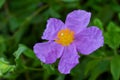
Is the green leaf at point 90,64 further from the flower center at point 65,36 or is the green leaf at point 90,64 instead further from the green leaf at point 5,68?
the green leaf at point 5,68

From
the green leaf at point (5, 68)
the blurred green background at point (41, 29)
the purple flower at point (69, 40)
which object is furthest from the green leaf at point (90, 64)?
the green leaf at point (5, 68)

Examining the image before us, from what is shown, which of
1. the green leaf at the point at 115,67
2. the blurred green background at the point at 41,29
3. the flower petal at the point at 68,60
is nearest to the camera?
the flower petal at the point at 68,60

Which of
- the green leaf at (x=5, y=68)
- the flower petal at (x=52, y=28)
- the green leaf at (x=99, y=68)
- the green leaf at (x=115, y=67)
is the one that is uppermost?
the flower petal at (x=52, y=28)

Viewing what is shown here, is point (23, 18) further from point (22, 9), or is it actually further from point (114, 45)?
point (114, 45)

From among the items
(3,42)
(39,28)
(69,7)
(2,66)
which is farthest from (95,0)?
(2,66)

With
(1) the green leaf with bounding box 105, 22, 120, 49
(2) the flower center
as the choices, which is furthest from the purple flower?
(1) the green leaf with bounding box 105, 22, 120, 49

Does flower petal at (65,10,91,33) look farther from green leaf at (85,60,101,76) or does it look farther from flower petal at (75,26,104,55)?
green leaf at (85,60,101,76)

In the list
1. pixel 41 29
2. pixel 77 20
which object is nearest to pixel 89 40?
pixel 77 20
